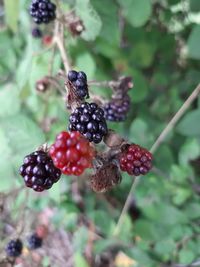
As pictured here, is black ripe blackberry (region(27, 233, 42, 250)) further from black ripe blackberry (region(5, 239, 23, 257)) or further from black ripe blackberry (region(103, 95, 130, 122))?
black ripe blackberry (region(103, 95, 130, 122))

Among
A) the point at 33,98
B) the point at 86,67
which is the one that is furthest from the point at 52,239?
the point at 86,67

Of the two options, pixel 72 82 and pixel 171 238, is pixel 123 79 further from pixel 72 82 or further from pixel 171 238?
pixel 171 238

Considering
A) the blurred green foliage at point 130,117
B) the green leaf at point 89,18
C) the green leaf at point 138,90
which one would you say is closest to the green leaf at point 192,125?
the blurred green foliage at point 130,117

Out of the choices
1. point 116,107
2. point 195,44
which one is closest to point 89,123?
point 116,107

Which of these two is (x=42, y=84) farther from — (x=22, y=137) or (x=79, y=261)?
(x=79, y=261)

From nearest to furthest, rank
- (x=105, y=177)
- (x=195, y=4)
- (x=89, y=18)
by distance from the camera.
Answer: (x=105, y=177) < (x=89, y=18) < (x=195, y=4)
